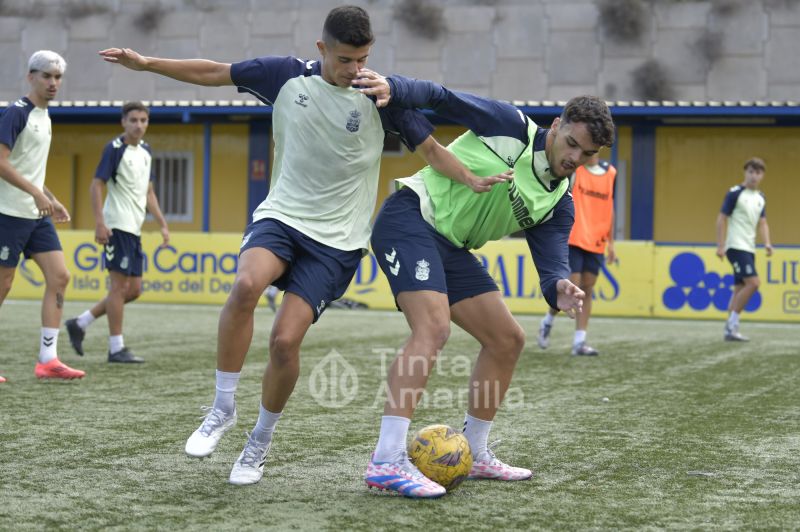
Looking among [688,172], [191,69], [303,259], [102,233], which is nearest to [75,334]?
[102,233]

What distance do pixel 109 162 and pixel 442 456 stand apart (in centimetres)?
576

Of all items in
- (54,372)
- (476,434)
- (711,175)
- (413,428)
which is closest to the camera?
(476,434)

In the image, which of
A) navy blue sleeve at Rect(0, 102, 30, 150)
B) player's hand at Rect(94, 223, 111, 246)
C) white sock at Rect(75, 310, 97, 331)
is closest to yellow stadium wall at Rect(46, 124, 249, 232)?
white sock at Rect(75, 310, 97, 331)

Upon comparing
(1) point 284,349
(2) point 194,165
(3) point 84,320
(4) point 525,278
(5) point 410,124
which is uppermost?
(2) point 194,165

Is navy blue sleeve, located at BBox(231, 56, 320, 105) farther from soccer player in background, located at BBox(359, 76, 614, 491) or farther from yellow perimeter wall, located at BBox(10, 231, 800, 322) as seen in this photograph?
yellow perimeter wall, located at BBox(10, 231, 800, 322)

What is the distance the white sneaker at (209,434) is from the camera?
481cm

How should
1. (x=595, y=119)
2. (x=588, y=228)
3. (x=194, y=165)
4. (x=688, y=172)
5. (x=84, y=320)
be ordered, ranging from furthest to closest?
(x=194, y=165) → (x=688, y=172) → (x=588, y=228) → (x=84, y=320) → (x=595, y=119)

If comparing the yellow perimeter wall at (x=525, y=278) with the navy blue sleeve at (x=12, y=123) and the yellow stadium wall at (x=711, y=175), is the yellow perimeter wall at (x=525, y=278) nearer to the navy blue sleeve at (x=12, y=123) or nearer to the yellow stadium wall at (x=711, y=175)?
the yellow stadium wall at (x=711, y=175)

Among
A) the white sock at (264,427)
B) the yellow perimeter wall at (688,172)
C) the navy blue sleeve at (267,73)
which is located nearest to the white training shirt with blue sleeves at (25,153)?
the navy blue sleeve at (267,73)

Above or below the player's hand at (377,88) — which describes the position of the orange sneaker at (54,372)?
below

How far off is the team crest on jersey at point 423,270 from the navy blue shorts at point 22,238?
4.24 metres

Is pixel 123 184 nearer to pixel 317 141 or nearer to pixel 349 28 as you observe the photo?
pixel 317 141

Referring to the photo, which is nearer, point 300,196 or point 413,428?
point 300,196

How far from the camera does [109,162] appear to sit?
31.9 ft
